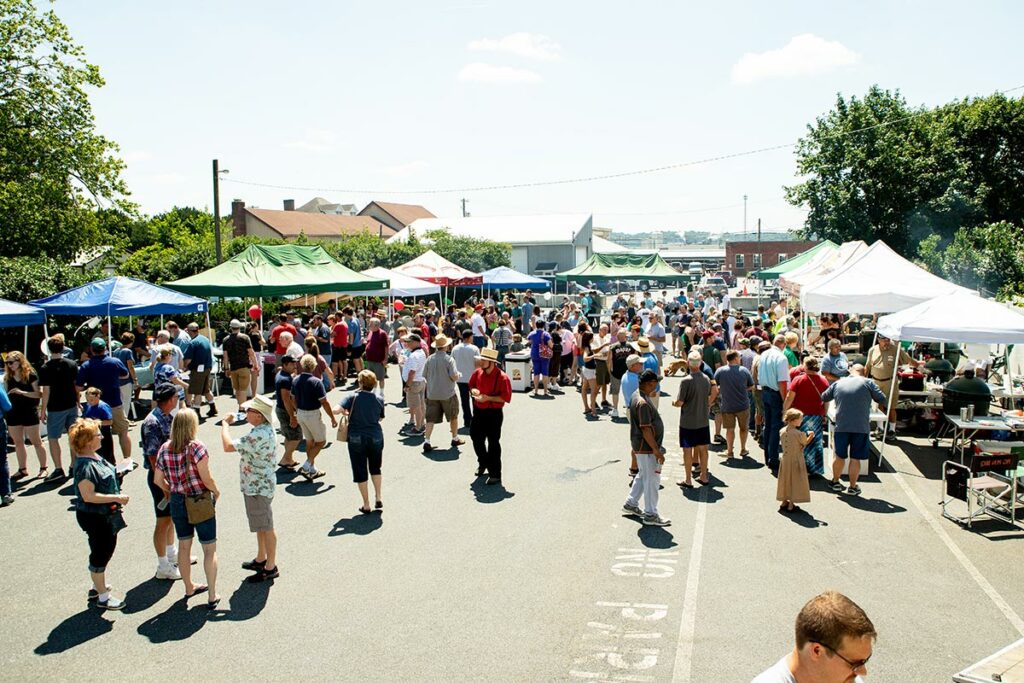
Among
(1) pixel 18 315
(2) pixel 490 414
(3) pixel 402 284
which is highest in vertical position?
(3) pixel 402 284

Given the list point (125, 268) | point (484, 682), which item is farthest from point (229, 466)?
point (125, 268)

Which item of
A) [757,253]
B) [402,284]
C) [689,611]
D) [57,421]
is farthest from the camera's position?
[757,253]

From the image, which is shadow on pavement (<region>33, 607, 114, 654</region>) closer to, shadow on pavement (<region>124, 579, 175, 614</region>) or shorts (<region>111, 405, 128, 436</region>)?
shadow on pavement (<region>124, 579, 175, 614</region>)

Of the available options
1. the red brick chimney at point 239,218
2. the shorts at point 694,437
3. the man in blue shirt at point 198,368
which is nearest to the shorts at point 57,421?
the man in blue shirt at point 198,368

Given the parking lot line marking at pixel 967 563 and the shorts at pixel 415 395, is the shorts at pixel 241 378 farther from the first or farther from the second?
the parking lot line marking at pixel 967 563

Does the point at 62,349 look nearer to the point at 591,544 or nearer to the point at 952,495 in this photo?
the point at 591,544

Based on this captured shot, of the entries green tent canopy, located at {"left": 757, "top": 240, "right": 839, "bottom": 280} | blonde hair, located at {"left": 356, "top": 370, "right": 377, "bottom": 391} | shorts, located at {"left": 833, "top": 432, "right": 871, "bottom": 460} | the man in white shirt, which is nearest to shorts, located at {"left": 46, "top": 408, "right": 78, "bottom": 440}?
blonde hair, located at {"left": 356, "top": 370, "right": 377, "bottom": 391}

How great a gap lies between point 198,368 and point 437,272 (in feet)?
43.3

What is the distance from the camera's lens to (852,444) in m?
9.48

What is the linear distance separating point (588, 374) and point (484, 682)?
957cm

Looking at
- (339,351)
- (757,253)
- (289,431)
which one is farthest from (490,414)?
(757,253)

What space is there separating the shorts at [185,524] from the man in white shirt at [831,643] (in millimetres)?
4747

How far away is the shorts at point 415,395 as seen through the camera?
41.2 feet

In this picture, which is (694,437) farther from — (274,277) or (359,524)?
(274,277)
